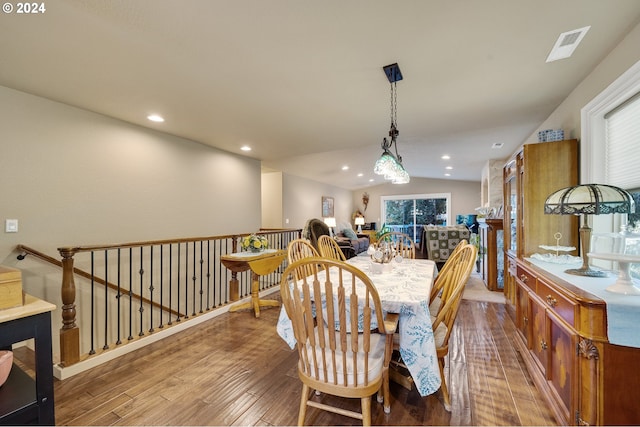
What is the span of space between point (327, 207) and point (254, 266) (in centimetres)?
597

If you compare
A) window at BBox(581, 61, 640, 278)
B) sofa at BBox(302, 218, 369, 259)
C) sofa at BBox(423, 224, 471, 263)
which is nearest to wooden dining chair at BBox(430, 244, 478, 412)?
window at BBox(581, 61, 640, 278)

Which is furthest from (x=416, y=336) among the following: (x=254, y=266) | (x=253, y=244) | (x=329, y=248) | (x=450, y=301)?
(x=253, y=244)

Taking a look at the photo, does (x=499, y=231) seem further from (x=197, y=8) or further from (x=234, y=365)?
(x=197, y=8)

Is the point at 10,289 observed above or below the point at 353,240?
above

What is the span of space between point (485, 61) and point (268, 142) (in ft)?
9.39

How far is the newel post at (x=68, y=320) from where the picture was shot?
2086 millimetres

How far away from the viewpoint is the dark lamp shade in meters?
1.46

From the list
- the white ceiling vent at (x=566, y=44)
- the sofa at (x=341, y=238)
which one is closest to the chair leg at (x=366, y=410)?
the white ceiling vent at (x=566, y=44)

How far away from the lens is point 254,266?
10.7ft

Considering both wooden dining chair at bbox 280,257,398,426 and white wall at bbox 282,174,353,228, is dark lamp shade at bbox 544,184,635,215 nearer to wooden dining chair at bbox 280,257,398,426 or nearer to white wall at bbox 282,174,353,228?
wooden dining chair at bbox 280,257,398,426

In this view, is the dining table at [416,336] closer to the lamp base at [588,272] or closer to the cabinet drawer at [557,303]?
the cabinet drawer at [557,303]

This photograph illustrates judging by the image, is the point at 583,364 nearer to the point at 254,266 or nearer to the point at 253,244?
the point at 254,266

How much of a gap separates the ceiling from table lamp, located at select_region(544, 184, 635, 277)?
0.96 meters

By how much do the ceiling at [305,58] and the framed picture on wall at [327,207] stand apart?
555 cm
